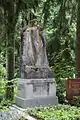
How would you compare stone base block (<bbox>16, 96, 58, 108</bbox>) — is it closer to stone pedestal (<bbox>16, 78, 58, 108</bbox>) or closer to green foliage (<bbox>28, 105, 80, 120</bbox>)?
stone pedestal (<bbox>16, 78, 58, 108</bbox>)

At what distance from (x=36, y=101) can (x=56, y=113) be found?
5.13 feet

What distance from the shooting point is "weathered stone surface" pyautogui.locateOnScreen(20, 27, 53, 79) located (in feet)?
33.0

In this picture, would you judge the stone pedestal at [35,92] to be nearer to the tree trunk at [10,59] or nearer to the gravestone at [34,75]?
the gravestone at [34,75]

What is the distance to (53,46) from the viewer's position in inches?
523

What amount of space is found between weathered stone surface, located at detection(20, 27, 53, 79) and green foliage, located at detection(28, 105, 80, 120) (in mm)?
1266

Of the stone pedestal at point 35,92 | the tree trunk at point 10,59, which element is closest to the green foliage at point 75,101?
the stone pedestal at point 35,92

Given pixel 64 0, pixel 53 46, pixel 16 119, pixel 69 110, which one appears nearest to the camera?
pixel 16 119

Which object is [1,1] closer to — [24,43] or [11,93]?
[24,43]

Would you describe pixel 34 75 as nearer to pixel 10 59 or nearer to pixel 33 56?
pixel 33 56

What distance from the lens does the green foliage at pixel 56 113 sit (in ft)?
25.5

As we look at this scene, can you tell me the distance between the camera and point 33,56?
10.3 meters

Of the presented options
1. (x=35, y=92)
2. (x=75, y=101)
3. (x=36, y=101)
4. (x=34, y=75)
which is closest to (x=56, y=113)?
(x=36, y=101)

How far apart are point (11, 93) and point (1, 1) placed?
3.69 m

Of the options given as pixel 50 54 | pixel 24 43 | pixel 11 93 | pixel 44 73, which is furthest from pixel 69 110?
pixel 50 54
